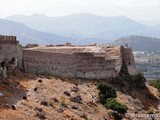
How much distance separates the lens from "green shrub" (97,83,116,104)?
73.7 metres

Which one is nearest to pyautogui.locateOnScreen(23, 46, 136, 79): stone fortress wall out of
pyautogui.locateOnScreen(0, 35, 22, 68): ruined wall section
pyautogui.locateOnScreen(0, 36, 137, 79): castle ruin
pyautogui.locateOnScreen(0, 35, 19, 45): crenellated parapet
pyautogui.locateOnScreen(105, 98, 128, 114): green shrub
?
pyautogui.locateOnScreen(0, 36, 137, 79): castle ruin

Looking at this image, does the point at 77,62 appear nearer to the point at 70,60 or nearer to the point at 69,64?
the point at 70,60

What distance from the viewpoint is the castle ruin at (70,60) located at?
69.2m

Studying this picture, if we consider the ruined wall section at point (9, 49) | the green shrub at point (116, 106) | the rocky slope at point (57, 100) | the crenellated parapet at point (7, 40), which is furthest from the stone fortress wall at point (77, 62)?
the green shrub at point (116, 106)

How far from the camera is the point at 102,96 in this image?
7331 cm

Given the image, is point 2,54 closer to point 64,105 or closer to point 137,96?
point 64,105

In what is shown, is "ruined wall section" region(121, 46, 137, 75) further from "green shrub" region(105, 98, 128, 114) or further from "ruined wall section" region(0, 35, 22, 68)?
"ruined wall section" region(0, 35, 22, 68)

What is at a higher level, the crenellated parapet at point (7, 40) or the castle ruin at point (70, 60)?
the crenellated parapet at point (7, 40)

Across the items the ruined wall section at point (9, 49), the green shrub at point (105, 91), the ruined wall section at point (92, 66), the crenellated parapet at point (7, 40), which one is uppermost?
Answer: the crenellated parapet at point (7, 40)

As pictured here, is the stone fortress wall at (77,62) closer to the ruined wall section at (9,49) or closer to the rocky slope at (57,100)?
the rocky slope at (57,100)

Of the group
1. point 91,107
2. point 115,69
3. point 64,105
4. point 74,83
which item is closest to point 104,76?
point 115,69

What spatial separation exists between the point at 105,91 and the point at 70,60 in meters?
7.48

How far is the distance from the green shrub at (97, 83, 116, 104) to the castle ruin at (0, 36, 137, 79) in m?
5.09

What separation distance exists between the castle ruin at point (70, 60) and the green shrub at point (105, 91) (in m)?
5.09
